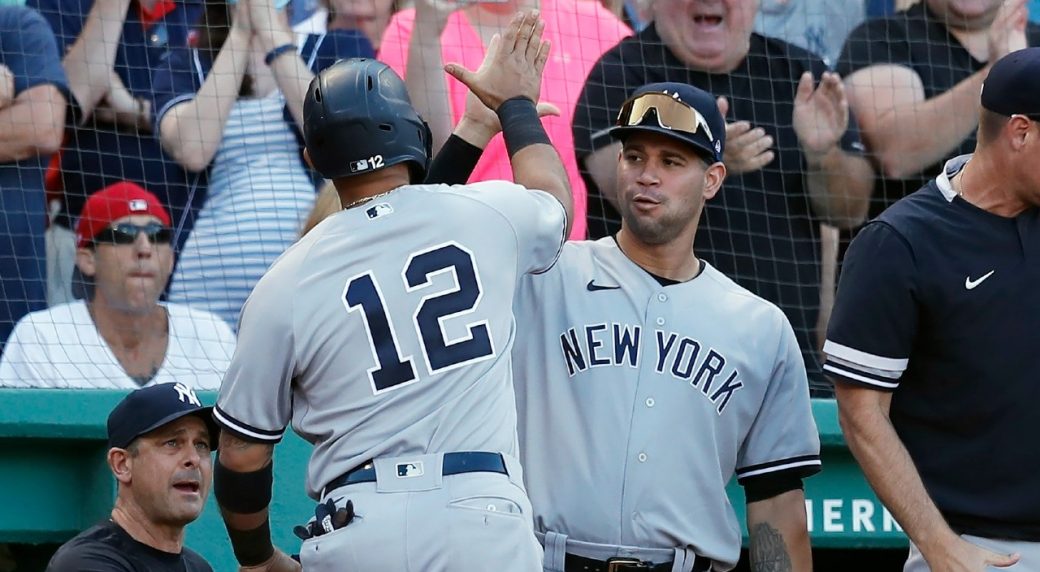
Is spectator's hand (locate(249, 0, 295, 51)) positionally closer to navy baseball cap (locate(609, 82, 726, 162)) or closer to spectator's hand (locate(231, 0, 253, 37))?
spectator's hand (locate(231, 0, 253, 37))

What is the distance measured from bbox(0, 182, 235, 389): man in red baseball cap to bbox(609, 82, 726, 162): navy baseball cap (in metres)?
1.84

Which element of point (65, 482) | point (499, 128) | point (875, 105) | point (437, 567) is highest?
point (875, 105)

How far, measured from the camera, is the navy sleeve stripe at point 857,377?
303cm

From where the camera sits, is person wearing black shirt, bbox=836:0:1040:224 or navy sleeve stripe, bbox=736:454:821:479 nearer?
navy sleeve stripe, bbox=736:454:821:479

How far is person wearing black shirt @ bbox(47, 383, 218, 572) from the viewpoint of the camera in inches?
144

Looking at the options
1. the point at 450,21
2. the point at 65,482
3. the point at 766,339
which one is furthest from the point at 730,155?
the point at 65,482

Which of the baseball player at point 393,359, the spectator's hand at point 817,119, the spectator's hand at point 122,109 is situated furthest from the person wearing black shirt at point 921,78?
the baseball player at point 393,359

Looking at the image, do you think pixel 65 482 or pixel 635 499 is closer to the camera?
pixel 635 499

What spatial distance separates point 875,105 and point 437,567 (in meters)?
3.32

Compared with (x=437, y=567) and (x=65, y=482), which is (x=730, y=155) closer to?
(x=65, y=482)

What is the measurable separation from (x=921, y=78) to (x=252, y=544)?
136 inches

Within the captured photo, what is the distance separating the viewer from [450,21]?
16.6 feet

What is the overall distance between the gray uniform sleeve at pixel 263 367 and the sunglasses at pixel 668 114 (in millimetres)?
980

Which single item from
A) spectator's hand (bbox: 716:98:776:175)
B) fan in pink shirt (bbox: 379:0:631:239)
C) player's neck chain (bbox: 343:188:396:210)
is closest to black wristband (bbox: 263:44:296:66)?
fan in pink shirt (bbox: 379:0:631:239)
